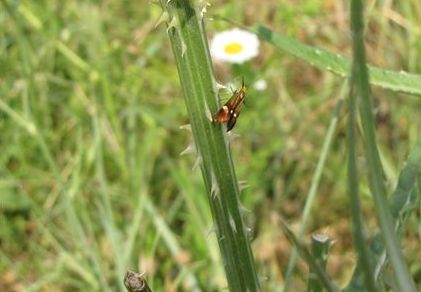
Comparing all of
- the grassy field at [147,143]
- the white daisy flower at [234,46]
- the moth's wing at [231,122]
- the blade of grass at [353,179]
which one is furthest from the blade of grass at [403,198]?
the white daisy flower at [234,46]

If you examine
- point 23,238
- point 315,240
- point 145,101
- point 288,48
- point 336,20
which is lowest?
point 315,240

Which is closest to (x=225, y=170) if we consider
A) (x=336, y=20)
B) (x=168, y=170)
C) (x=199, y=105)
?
(x=199, y=105)

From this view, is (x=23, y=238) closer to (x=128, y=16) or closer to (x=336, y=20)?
(x=128, y=16)

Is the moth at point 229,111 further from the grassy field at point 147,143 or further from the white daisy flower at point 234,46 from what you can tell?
the white daisy flower at point 234,46

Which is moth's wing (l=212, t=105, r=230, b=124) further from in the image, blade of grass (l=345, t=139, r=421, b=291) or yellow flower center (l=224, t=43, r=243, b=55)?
yellow flower center (l=224, t=43, r=243, b=55)

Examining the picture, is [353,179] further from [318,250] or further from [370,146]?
[318,250]
